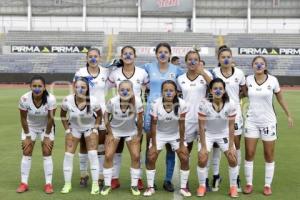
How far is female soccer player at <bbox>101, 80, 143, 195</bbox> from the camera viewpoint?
21.3ft

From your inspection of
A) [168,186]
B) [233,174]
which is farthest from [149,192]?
[233,174]

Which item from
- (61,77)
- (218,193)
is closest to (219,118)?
(218,193)

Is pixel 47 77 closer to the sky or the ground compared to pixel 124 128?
closer to the sky

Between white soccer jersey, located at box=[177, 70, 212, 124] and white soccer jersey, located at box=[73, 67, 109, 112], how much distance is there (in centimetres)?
117

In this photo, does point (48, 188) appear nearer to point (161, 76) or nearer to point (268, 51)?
point (161, 76)

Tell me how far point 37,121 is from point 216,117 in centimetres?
269

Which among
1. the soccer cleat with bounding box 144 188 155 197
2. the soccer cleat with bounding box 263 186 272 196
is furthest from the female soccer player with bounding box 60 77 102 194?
the soccer cleat with bounding box 263 186 272 196

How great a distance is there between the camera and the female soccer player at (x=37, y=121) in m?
6.52

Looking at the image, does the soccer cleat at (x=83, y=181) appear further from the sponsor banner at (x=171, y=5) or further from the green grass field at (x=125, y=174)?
the sponsor banner at (x=171, y=5)

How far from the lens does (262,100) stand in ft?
21.4

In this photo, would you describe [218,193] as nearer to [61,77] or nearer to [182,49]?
[61,77]

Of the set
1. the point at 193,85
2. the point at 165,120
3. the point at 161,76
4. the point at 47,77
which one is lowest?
the point at 165,120

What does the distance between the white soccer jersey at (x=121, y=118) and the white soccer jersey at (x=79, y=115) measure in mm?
240

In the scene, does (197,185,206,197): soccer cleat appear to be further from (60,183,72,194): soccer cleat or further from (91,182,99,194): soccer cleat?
(60,183,72,194): soccer cleat
